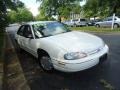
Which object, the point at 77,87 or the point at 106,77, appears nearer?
the point at 77,87

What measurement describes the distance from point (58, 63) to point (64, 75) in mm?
620

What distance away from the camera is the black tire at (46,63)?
556cm

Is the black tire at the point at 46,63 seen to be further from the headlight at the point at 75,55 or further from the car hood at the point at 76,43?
the headlight at the point at 75,55

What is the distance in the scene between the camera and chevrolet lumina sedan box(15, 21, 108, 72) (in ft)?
15.7

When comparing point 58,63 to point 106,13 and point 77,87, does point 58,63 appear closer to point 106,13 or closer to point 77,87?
point 77,87

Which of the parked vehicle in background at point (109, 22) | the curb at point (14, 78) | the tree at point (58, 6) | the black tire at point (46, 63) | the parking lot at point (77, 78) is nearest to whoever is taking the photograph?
the parking lot at point (77, 78)

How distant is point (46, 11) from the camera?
46125mm

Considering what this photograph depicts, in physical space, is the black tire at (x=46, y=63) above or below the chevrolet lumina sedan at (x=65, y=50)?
below

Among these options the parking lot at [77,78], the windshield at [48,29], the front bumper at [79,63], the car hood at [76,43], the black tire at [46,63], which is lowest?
the parking lot at [77,78]

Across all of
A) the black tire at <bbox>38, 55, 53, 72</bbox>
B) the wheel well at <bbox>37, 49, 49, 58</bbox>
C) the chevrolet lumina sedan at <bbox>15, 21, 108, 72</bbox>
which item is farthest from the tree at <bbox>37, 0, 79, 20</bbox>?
the black tire at <bbox>38, 55, 53, 72</bbox>

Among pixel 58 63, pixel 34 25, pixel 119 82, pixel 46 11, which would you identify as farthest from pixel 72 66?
pixel 46 11

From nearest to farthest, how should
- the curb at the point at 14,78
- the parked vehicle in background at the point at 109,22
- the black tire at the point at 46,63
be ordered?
the curb at the point at 14,78 < the black tire at the point at 46,63 < the parked vehicle in background at the point at 109,22

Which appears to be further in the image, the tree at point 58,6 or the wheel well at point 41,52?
the tree at point 58,6

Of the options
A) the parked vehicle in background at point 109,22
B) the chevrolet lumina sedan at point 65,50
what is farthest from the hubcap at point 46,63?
the parked vehicle in background at point 109,22
